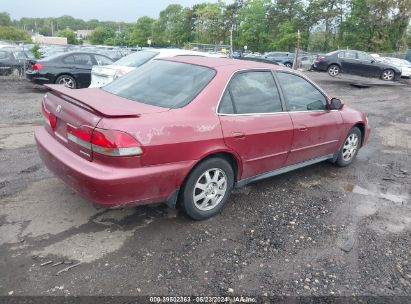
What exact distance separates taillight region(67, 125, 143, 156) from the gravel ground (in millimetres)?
868

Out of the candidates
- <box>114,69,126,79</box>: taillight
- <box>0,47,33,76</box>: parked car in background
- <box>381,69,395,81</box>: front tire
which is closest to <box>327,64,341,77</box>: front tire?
<box>381,69,395,81</box>: front tire

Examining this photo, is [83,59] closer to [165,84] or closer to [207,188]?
[165,84]

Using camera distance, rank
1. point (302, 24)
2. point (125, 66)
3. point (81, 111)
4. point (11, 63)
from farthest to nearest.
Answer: point (302, 24) → point (11, 63) → point (125, 66) → point (81, 111)

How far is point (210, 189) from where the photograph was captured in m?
3.86

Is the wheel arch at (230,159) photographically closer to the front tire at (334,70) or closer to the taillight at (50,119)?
the taillight at (50,119)

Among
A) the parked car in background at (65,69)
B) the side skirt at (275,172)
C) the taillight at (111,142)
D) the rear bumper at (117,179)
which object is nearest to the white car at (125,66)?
the parked car in background at (65,69)

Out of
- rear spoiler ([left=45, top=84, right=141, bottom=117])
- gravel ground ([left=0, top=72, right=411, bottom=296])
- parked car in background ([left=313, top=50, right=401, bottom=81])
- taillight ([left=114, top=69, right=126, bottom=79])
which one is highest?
parked car in background ([left=313, top=50, right=401, bottom=81])

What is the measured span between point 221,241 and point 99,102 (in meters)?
1.72

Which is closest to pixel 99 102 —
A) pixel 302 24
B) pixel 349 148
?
pixel 349 148

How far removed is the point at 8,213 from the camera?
379 centimetres

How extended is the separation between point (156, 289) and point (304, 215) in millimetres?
2026

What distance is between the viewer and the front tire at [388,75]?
18906 millimetres

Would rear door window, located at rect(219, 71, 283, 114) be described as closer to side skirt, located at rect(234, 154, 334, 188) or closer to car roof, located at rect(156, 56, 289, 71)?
car roof, located at rect(156, 56, 289, 71)

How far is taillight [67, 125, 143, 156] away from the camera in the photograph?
10.1 ft
